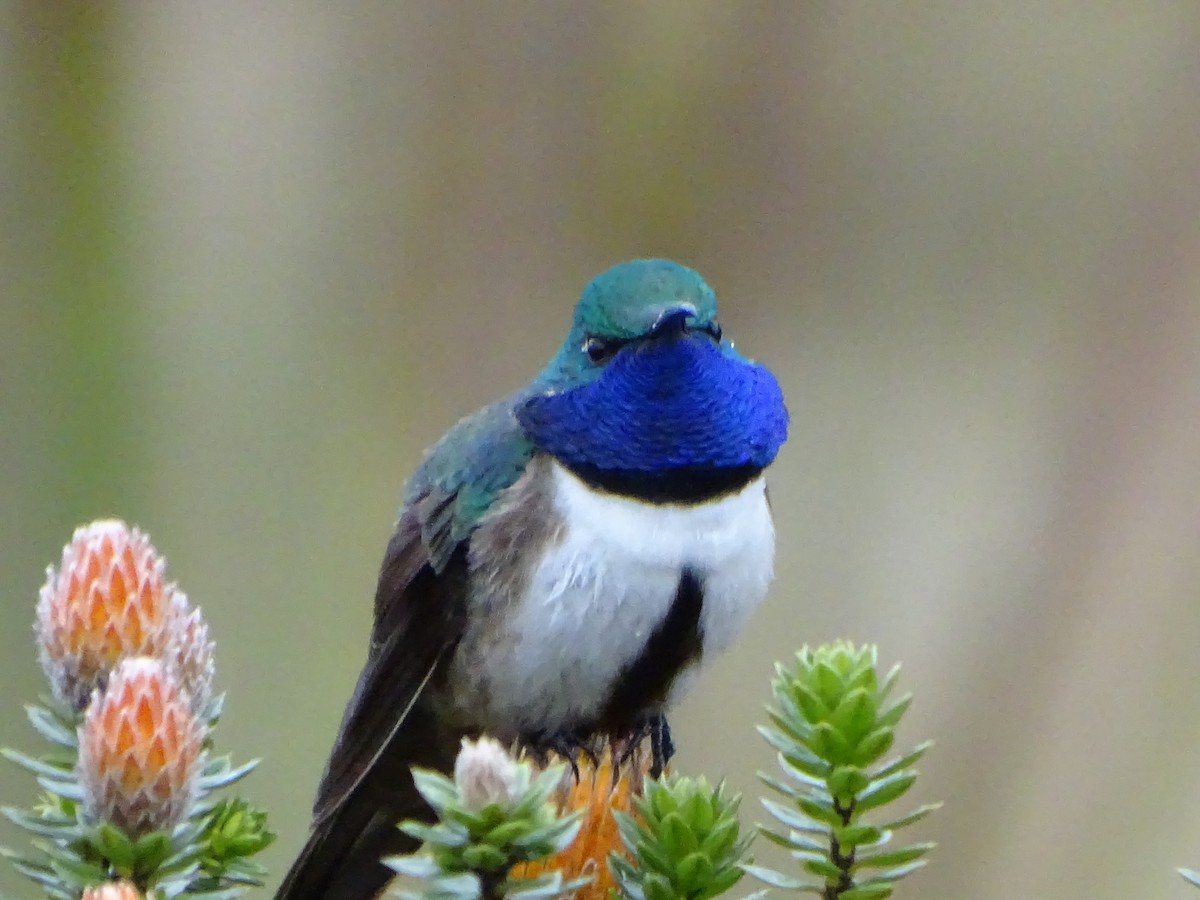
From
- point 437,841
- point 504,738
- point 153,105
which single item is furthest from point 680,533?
point 153,105

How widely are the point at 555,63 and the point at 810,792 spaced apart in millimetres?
1613

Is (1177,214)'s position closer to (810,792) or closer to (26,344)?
(810,792)

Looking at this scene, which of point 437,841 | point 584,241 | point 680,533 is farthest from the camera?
point 584,241

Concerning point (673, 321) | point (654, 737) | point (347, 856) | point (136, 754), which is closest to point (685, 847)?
point (136, 754)

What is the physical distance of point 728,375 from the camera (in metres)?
1.34

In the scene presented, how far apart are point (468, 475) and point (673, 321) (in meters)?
0.28

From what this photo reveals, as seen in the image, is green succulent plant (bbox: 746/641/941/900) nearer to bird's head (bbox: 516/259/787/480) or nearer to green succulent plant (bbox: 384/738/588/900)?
green succulent plant (bbox: 384/738/588/900)

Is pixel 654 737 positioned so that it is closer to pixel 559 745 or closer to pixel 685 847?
pixel 559 745

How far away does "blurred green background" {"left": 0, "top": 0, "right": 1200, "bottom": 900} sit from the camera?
78.9 inches

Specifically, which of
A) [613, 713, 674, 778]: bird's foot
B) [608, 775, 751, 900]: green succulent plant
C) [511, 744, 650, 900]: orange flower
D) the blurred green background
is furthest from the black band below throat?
the blurred green background

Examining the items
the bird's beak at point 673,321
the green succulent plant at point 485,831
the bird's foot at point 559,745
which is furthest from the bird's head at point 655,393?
the green succulent plant at point 485,831

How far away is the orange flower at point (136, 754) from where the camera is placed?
64cm

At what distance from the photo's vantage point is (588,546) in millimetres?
1275

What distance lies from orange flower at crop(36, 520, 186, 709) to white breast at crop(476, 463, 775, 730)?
59 cm
